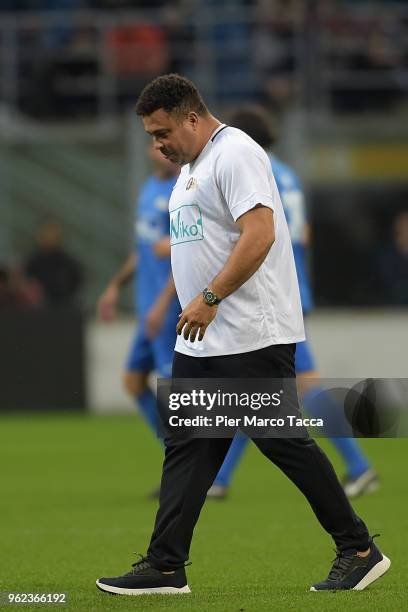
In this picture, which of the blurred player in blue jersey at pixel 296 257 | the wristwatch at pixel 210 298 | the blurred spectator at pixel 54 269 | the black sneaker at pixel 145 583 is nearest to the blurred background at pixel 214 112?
the blurred spectator at pixel 54 269

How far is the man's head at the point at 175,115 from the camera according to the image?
555cm

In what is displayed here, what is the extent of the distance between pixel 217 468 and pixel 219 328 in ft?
1.81

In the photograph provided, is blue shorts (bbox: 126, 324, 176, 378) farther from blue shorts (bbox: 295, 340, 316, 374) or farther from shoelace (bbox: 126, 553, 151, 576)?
shoelace (bbox: 126, 553, 151, 576)

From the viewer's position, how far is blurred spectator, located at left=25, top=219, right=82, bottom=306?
1752 centimetres

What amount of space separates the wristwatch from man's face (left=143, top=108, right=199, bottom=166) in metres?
0.58

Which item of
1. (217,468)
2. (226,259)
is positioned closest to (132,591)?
(217,468)

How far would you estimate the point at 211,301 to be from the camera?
17.6 feet

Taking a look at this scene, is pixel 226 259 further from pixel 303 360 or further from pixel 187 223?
pixel 303 360

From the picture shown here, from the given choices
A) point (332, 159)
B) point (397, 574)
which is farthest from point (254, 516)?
point (332, 159)

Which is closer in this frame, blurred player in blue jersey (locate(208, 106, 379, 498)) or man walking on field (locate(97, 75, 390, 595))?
man walking on field (locate(97, 75, 390, 595))

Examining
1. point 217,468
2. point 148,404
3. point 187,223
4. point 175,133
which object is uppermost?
point 175,133

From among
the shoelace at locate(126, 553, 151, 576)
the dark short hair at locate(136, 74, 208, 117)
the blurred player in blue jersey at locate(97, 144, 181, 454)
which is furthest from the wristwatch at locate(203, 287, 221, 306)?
the blurred player in blue jersey at locate(97, 144, 181, 454)

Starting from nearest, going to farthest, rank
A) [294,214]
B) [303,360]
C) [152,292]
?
[294,214]
[303,360]
[152,292]

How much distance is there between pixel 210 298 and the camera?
536 cm
